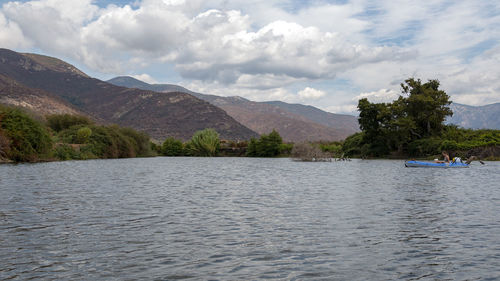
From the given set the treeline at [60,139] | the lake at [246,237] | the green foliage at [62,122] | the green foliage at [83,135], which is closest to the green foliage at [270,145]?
the treeline at [60,139]

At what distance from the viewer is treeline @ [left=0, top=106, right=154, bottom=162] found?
2192 inches

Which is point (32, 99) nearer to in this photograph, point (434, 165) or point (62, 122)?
point (62, 122)

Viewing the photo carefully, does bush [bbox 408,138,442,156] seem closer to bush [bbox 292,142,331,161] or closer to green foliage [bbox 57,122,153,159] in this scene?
bush [bbox 292,142,331,161]

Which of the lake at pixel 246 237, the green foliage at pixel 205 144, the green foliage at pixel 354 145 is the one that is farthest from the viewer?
the green foliage at pixel 205 144

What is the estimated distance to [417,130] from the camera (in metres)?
88.8

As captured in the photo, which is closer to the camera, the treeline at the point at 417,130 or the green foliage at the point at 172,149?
the treeline at the point at 417,130

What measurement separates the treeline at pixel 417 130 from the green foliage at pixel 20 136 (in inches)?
2473

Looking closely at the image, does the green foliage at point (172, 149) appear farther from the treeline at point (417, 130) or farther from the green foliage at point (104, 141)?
the treeline at point (417, 130)

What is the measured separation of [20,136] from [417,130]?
73.4 metres

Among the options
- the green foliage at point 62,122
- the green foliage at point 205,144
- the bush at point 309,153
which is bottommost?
the bush at point 309,153

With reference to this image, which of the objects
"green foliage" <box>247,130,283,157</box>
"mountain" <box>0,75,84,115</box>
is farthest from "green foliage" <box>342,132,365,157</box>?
"mountain" <box>0,75,84,115</box>

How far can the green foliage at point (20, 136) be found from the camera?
2160 inches

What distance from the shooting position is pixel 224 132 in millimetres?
198875

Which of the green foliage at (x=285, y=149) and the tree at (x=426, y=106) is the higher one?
the tree at (x=426, y=106)
